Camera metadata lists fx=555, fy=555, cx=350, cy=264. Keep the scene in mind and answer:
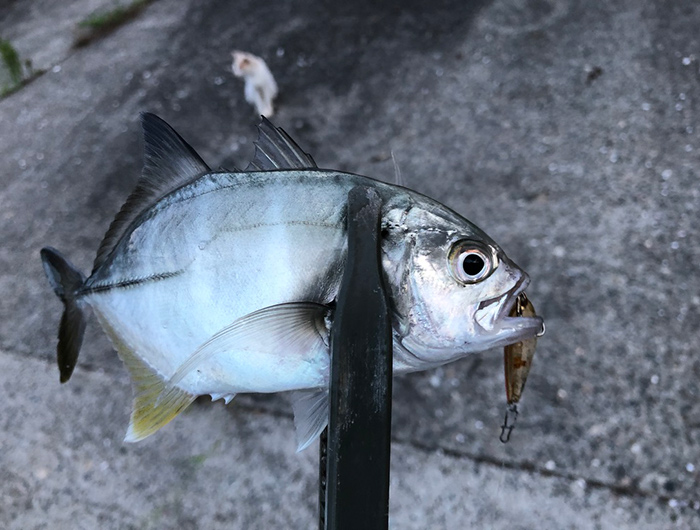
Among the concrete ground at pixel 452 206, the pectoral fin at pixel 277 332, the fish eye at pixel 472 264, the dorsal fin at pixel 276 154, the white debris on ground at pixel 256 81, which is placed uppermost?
the dorsal fin at pixel 276 154

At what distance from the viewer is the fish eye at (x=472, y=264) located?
985mm

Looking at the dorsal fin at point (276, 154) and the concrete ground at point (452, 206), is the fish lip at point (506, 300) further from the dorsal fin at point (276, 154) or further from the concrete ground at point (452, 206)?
the concrete ground at point (452, 206)

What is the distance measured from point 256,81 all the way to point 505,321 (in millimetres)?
3023

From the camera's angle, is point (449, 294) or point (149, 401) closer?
point (449, 294)

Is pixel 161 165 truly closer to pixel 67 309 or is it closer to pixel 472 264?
pixel 67 309

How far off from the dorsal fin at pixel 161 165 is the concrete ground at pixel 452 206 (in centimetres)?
145

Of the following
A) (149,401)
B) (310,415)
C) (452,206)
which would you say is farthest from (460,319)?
(452,206)

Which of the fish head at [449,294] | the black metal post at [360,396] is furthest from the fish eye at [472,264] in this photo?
the black metal post at [360,396]

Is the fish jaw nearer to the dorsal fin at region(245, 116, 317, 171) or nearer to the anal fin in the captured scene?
the anal fin

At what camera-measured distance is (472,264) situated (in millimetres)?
989

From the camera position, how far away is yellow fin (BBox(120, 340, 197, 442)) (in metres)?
1.17

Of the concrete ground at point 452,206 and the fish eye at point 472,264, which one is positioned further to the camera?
the concrete ground at point 452,206

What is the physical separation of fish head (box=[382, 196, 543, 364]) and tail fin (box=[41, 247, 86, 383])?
84cm

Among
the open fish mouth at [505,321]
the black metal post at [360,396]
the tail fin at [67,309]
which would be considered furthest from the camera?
the tail fin at [67,309]
